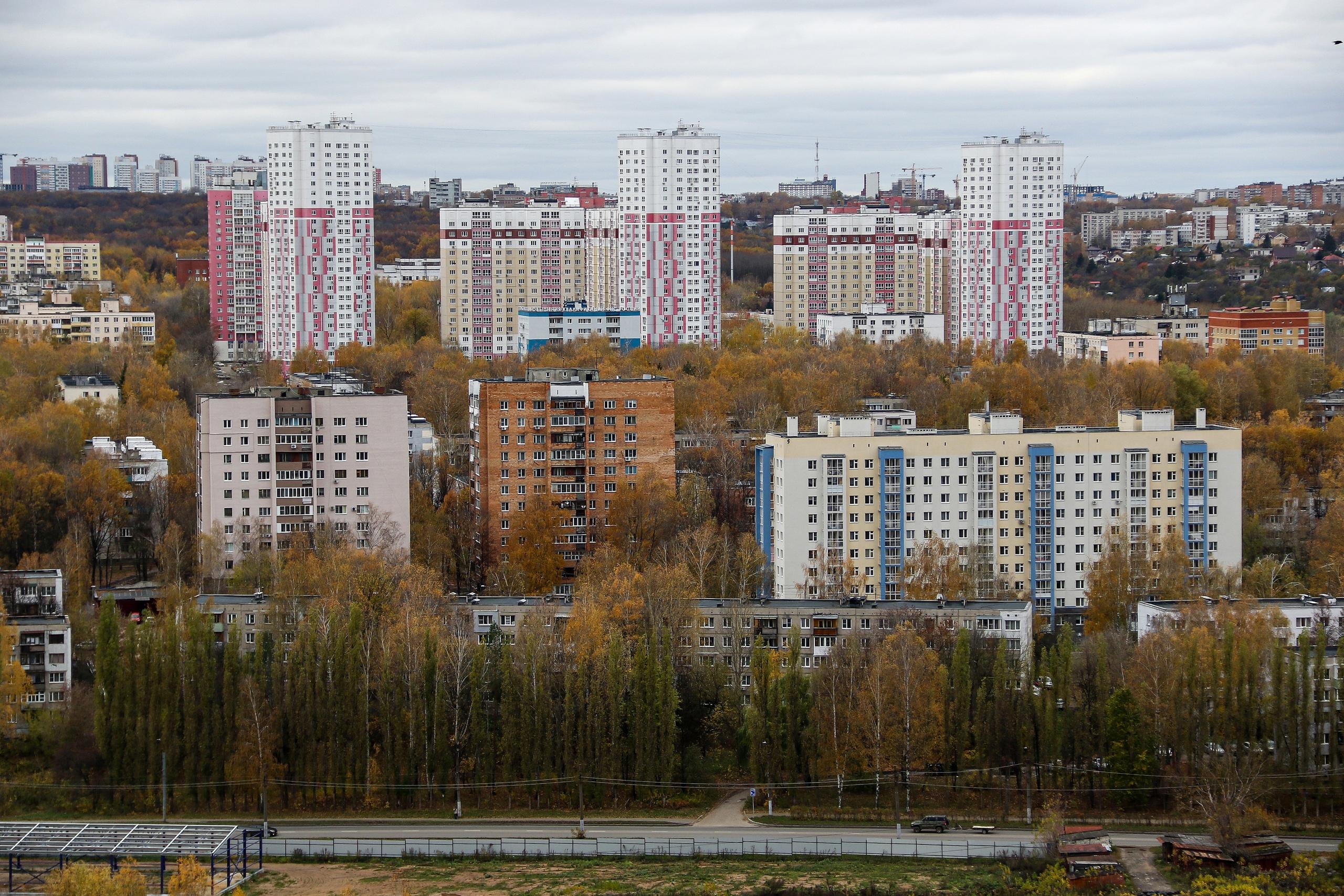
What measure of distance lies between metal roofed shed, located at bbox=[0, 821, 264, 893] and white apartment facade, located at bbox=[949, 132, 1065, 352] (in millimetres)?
48970

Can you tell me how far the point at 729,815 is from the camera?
24531 millimetres

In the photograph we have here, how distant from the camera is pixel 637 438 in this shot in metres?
37.7

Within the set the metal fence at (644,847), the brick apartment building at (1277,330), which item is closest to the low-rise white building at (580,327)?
the brick apartment building at (1277,330)

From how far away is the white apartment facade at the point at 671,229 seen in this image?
67.9 meters

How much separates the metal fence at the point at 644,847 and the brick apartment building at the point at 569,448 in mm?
13482

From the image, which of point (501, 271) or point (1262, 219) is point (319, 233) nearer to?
point (501, 271)

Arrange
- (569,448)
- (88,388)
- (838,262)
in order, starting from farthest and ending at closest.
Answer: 1. (838,262)
2. (88,388)
3. (569,448)

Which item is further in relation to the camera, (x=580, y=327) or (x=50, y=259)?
(x=50, y=259)

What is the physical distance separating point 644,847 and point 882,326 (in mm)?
47203

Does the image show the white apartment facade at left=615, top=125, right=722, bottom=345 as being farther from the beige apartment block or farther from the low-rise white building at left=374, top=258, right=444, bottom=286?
the beige apartment block

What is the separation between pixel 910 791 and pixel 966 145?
47903 mm

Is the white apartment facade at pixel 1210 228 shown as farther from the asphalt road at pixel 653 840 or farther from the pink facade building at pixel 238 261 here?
the asphalt road at pixel 653 840

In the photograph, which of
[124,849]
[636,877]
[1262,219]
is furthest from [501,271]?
[1262,219]

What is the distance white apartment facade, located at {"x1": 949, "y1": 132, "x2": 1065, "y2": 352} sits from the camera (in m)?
68.2
